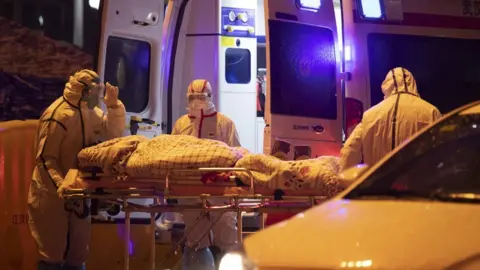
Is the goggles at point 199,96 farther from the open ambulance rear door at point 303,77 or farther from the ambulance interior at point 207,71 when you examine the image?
the open ambulance rear door at point 303,77

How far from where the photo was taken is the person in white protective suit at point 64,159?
272 inches

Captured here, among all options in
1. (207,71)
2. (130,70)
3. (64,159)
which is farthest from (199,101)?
(207,71)

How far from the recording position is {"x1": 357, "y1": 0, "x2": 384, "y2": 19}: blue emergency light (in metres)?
7.51

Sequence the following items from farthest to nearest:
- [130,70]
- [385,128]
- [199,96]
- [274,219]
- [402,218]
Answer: [130,70]
[199,96]
[274,219]
[385,128]
[402,218]

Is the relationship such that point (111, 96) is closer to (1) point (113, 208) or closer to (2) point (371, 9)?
(1) point (113, 208)

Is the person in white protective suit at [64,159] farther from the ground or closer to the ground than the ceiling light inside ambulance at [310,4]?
closer to the ground

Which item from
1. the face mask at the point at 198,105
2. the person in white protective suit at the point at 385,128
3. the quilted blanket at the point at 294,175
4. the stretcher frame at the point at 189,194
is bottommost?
the stretcher frame at the point at 189,194

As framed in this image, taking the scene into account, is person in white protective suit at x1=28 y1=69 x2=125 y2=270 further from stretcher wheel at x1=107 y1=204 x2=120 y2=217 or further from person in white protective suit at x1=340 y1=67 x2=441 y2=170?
person in white protective suit at x1=340 y1=67 x2=441 y2=170

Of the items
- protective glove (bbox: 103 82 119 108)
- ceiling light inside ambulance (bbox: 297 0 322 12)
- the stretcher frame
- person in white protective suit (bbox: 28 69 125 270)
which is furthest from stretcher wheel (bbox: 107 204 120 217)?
ceiling light inside ambulance (bbox: 297 0 322 12)

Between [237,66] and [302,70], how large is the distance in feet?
8.11

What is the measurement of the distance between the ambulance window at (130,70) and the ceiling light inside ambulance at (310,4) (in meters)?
1.87

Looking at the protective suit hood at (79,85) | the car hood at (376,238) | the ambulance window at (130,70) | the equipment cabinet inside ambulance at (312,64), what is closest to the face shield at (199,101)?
the equipment cabinet inside ambulance at (312,64)

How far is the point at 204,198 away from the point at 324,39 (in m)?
2.96

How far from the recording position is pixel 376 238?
9.52ft
